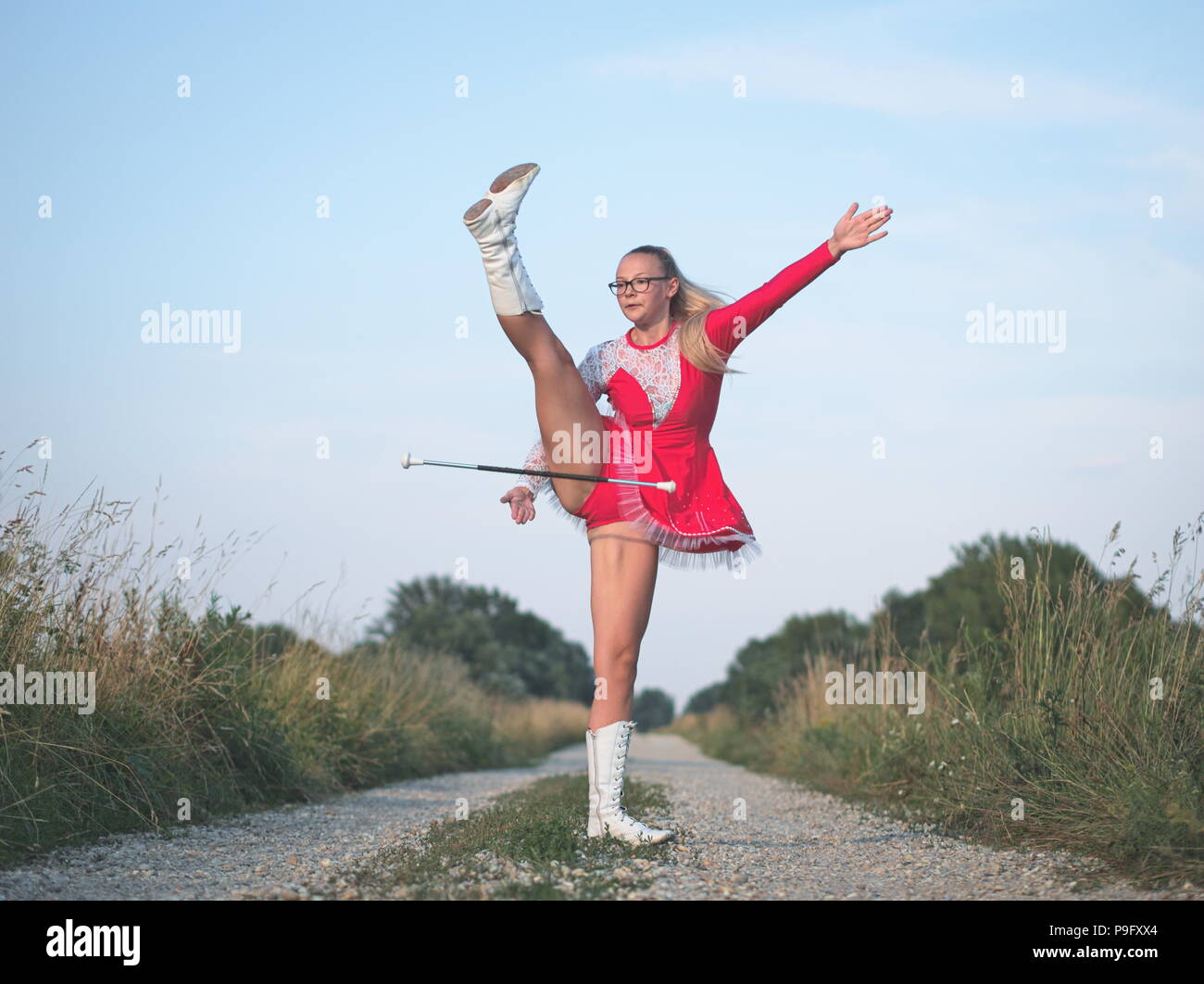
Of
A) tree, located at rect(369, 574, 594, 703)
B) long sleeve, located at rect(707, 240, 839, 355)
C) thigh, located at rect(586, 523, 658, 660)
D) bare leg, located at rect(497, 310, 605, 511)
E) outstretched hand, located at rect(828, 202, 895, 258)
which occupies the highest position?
outstretched hand, located at rect(828, 202, 895, 258)

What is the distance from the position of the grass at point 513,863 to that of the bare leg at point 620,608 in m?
0.50

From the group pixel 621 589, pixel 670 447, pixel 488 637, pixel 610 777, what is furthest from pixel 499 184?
pixel 488 637

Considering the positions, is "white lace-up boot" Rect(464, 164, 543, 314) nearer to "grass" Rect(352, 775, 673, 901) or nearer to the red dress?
the red dress

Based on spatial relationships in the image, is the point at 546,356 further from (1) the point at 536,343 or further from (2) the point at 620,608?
(2) the point at 620,608

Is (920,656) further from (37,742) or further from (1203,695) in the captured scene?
(37,742)

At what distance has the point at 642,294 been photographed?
455 cm

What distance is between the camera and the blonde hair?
14.3 feet

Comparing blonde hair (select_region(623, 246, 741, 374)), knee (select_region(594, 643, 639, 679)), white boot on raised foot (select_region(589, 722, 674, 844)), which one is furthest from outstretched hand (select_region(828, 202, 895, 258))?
white boot on raised foot (select_region(589, 722, 674, 844))

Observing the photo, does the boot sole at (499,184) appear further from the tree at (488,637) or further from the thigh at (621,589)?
the tree at (488,637)

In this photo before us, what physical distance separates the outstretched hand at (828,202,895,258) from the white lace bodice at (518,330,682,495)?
0.73m

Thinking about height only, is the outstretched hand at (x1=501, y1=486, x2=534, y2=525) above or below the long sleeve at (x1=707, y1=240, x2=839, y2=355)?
below

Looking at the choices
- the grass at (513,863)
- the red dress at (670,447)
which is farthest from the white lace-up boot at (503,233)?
the grass at (513,863)

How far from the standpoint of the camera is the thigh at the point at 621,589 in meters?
4.26
